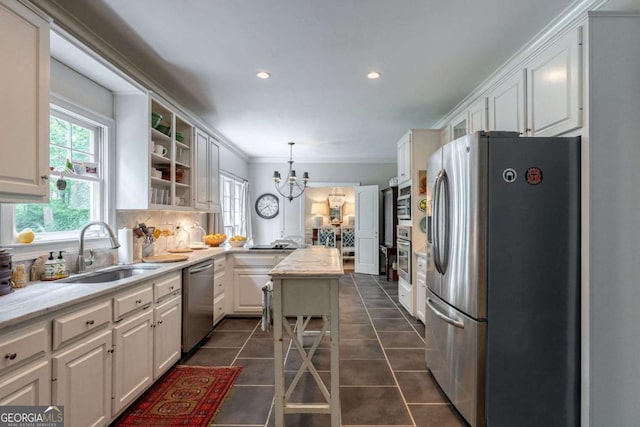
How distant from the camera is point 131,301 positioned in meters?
1.96

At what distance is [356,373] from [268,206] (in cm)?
497

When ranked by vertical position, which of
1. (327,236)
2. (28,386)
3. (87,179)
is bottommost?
(28,386)

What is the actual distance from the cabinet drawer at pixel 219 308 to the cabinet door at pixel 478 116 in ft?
10.8

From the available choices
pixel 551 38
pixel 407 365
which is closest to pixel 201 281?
pixel 407 365

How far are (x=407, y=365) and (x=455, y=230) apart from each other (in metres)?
1.39

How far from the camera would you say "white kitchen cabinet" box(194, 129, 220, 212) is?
3.71m

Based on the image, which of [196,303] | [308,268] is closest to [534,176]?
[308,268]

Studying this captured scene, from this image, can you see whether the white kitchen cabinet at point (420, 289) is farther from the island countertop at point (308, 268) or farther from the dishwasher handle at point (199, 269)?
the dishwasher handle at point (199, 269)

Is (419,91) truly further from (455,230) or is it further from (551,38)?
(455,230)

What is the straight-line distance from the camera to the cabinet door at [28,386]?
1213mm

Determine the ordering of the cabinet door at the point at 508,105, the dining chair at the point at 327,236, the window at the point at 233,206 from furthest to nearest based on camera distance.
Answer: the dining chair at the point at 327,236 < the window at the point at 233,206 < the cabinet door at the point at 508,105

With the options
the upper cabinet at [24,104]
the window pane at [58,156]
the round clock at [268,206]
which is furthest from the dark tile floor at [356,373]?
the round clock at [268,206]
